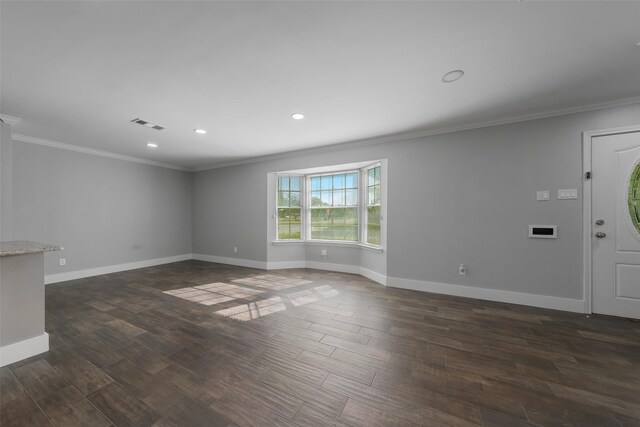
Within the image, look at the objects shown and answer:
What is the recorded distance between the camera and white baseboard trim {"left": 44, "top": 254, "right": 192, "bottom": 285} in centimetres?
410

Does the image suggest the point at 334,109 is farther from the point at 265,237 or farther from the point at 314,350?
the point at 265,237

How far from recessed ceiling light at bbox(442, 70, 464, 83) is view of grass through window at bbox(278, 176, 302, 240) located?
358 centimetres

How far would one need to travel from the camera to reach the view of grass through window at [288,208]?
17.6 feet

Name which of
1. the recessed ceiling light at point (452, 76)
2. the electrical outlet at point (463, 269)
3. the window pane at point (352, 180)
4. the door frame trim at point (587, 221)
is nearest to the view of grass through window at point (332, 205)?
the window pane at point (352, 180)

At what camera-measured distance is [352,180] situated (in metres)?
4.85

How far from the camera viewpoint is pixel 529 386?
162 centimetres

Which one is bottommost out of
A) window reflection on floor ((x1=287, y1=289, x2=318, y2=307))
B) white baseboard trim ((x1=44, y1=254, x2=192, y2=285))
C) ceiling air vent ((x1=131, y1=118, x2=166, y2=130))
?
window reflection on floor ((x1=287, y1=289, x2=318, y2=307))

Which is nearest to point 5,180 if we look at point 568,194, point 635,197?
point 568,194

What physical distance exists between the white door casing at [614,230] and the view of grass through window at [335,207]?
328 cm

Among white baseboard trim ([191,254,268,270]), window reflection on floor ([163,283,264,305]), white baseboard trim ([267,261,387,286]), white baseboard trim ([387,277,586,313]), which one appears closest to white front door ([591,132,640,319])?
white baseboard trim ([387,277,586,313])

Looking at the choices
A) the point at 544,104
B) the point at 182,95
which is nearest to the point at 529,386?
the point at 544,104

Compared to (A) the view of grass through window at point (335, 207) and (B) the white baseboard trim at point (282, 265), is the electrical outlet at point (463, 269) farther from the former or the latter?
(B) the white baseboard trim at point (282, 265)

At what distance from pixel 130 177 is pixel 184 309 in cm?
392

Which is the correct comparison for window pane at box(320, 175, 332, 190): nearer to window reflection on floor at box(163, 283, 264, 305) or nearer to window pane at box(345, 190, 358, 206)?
window pane at box(345, 190, 358, 206)
